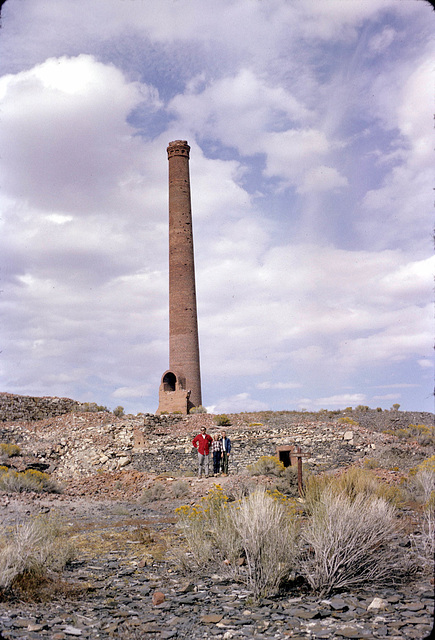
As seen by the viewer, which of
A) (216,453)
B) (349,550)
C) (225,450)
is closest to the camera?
(349,550)

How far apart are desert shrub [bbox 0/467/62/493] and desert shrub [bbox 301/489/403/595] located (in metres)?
11.8

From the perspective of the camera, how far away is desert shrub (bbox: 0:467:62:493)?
1585 cm

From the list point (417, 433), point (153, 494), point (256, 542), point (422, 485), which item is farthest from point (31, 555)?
point (417, 433)

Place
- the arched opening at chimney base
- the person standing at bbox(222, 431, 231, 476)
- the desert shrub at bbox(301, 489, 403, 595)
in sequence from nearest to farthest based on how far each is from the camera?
the desert shrub at bbox(301, 489, 403, 595), the person standing at bbox(222, 431, 231, 476), the arched opening at chimney base

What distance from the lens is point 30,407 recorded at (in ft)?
111

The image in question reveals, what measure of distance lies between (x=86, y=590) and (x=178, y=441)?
61.0 feet

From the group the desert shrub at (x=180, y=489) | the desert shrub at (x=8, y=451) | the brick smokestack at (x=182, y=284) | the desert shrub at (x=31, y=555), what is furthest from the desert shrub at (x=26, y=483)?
the brick smokestack at (x=182, y=284)

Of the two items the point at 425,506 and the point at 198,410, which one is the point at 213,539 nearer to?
the point at 425,506

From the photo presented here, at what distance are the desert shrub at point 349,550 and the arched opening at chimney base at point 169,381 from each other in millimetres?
31686

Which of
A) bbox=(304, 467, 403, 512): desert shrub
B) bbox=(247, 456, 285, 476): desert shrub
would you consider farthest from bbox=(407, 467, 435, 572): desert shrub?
bbox=(247, 456, 285, 476): desert shrub

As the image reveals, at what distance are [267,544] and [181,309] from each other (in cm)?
3267

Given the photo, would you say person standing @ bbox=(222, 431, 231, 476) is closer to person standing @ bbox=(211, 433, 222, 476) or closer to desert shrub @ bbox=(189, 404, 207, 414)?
person standing @ bbox=(211, 433, 222, 476)

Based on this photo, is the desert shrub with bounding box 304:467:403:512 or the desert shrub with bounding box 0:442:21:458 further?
the desert shrub with bounding box 0:442:21:458

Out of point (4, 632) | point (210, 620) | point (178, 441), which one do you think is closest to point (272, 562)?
point (210, 620)
